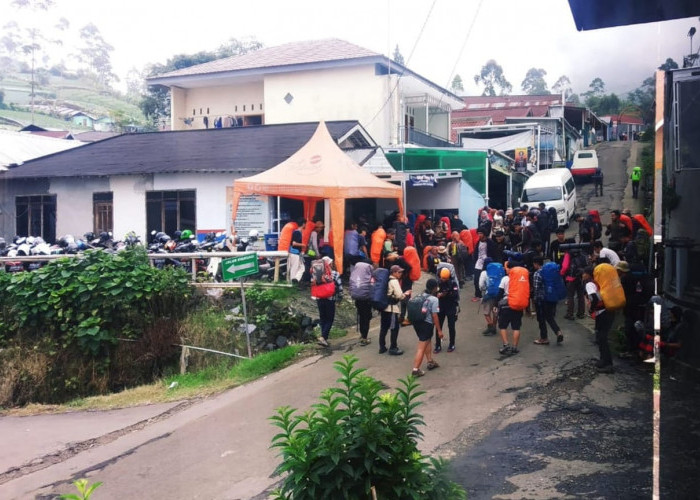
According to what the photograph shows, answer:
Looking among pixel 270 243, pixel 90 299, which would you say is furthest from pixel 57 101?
pixel 90 299

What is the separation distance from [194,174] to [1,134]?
10440 mm

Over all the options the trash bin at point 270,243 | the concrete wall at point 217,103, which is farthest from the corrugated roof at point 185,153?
the concrete wall at point 217,103

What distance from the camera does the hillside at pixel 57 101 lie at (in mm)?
55562

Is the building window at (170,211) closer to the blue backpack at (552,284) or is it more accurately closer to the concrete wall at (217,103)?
the concrete wall at (217,103)

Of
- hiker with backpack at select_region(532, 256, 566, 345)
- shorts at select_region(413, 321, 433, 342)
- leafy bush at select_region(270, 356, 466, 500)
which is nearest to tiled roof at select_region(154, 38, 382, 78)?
hiker with backpack at select_region(532, 256, 566, 345)

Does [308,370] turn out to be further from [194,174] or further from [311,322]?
[194,174]

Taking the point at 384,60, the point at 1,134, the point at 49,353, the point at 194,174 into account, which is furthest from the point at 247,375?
the point at 1,134

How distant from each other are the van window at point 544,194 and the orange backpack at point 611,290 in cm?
1485

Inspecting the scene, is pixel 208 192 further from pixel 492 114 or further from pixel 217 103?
pixel 492 114

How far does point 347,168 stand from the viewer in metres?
14.0

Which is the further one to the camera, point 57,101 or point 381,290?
point 57,101

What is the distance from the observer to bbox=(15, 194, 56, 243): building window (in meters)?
19.0

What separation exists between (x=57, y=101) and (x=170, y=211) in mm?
62280

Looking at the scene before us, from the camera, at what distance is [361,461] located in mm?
3877
